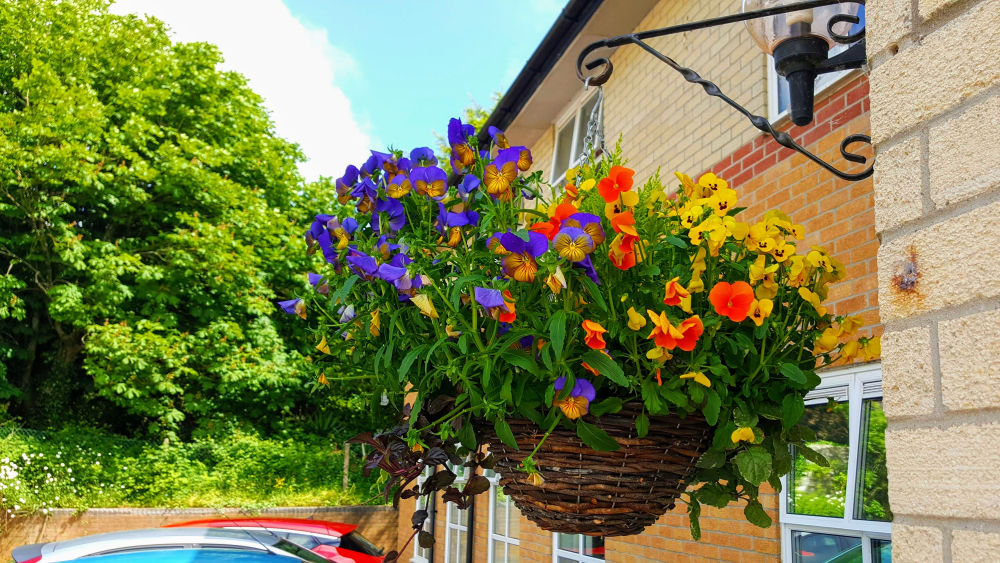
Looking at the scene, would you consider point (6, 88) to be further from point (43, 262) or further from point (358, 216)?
point (358, 216)

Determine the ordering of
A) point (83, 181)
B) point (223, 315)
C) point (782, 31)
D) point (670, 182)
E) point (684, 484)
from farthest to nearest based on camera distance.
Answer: point (223, 315) → point (83, 181) → point (670, 182) → point (782, 31) → point (684, 484)

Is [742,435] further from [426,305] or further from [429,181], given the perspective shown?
[429,181]

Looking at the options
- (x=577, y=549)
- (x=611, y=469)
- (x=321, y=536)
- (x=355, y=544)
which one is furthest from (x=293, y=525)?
(x=611, y=469)

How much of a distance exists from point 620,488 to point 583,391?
0.25m

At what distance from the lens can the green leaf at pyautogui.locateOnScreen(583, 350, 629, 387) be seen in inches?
47.1

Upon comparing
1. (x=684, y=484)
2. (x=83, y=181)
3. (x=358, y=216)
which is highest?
(x=83, y=181)

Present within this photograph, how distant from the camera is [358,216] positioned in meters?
1.61

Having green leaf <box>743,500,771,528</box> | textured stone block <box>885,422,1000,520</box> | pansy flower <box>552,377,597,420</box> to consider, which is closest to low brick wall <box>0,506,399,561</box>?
green leaf <box>743,500,771,528</box>

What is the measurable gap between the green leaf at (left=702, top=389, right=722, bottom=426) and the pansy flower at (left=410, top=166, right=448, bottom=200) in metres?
0.64

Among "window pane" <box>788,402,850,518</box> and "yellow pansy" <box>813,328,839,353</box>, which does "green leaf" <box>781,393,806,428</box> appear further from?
"window pane" <box>788,402,850,518</box>

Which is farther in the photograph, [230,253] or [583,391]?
[230,253]

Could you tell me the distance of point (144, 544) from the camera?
458 cm

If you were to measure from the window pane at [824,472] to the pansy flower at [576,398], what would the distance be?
7.48ft

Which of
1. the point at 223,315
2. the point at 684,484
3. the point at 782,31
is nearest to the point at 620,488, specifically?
the point at 684,484
